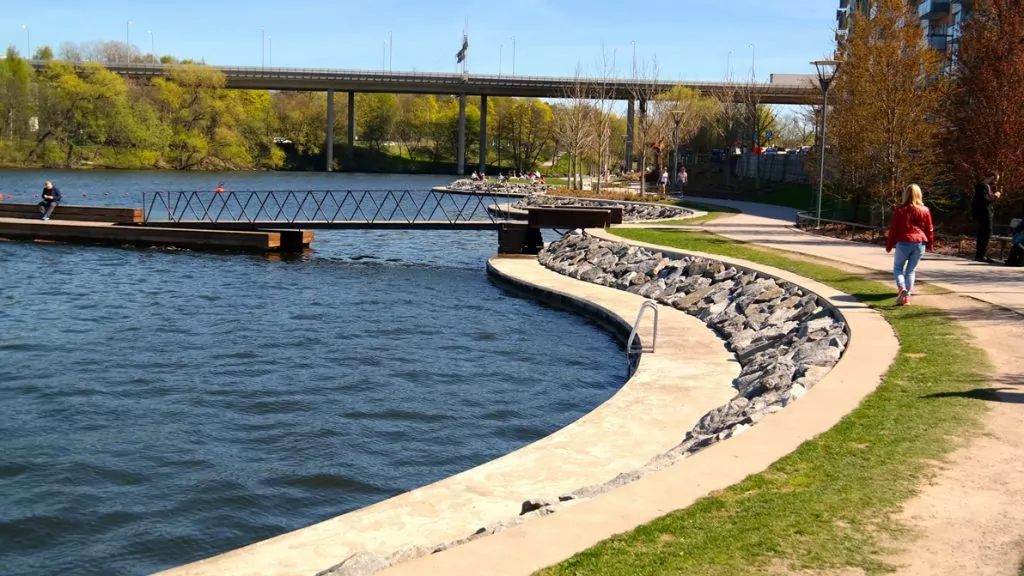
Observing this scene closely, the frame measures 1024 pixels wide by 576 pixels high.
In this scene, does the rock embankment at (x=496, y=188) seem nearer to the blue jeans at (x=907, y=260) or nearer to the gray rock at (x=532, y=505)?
the blue jeans at (x=907, y=260)

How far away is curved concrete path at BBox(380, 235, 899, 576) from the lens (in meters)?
6.82

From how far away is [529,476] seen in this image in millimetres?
10961

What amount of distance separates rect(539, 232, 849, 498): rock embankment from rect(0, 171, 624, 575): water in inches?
93.8

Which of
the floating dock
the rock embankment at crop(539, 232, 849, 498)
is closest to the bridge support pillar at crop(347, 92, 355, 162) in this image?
the floating dock

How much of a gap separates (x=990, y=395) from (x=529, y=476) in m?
5.04

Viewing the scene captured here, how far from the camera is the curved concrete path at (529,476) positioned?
891 centimetres

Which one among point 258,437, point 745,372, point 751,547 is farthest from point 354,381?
point 751,547

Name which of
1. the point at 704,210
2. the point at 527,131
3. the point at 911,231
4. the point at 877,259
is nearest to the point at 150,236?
the point at 704,210

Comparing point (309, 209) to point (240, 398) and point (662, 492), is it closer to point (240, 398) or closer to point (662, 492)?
point (240, 398)

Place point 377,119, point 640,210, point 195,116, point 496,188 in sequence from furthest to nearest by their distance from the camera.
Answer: point 377,119 → point 195,116 → point 496,188 → point 640,210

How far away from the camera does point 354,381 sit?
1778 centimetres

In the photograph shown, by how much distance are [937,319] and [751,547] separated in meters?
10.3

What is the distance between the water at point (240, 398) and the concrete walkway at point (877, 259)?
667 centimetres

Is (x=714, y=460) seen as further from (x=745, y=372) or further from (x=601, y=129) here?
(x=601, y=129)
